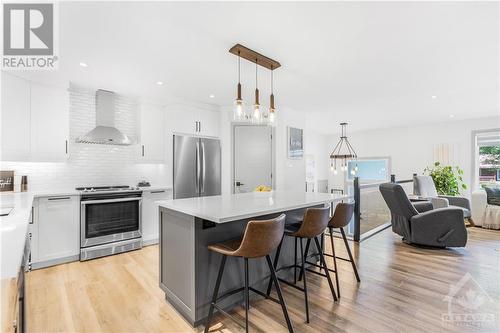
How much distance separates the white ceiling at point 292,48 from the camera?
1.99 metres

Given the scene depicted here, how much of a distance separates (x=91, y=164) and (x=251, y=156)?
2.85m

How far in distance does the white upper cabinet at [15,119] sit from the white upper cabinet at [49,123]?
8 cm

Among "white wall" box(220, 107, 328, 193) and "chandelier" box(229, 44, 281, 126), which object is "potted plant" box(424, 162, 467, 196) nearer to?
"white wall" box(220, 107, 328, 193)

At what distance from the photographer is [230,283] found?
2.23m

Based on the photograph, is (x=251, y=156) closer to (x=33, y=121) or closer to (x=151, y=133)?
(x=151, y=133)

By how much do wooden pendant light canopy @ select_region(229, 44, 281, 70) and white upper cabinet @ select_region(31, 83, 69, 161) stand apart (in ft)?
9.06

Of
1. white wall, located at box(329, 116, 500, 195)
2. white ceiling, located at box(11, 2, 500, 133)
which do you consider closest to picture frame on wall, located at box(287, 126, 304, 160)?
white ceiling, located at box(11, 2, 500, 133)

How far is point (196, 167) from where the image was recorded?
A: 464cm

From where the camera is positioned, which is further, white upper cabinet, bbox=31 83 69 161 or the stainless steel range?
the stainless steel range

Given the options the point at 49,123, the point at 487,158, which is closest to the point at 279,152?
the point at 49,123

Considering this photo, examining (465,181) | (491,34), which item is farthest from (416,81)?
(465,181)

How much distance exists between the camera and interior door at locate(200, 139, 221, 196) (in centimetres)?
470

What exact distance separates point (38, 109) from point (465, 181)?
883cm

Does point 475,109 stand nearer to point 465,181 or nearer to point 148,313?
point 465,181
